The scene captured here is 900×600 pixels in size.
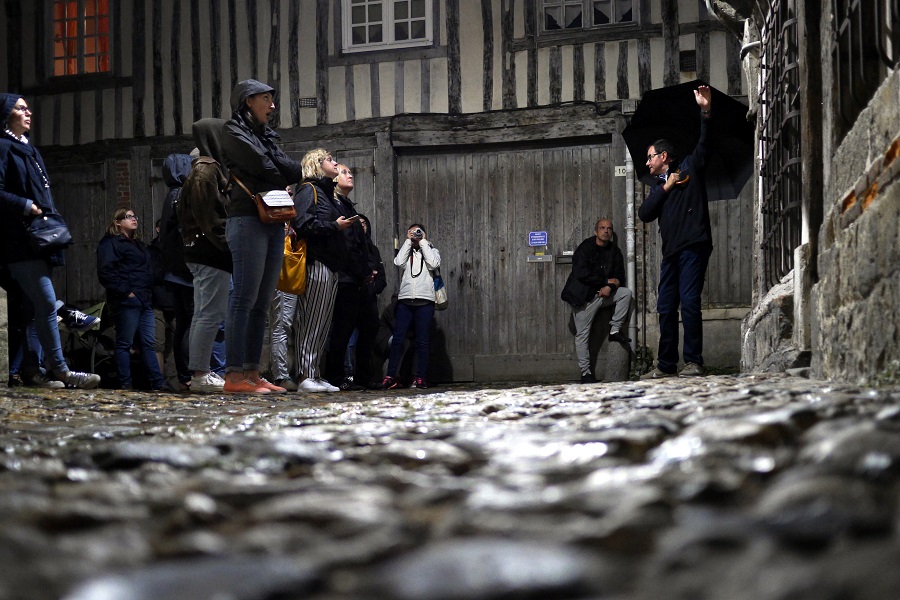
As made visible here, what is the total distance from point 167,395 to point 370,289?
299 centimetres

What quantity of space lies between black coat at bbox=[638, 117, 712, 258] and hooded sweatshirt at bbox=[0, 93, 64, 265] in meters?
3.80

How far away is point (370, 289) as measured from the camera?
864 centimetres

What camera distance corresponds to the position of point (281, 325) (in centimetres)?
786

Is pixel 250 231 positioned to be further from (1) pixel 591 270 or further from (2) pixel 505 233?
(2) pixel 505 233

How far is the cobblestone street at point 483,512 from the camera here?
106 cm

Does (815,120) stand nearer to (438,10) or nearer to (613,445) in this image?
(613,445)

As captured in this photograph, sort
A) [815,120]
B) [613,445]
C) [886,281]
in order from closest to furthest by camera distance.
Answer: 1. [613,445]
2. [886,281]
3. [815,120]

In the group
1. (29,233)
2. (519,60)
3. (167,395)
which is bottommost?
(167,395)

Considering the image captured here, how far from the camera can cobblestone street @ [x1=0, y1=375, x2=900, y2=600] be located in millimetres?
1057

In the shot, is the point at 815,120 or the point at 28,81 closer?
the point at 815,120

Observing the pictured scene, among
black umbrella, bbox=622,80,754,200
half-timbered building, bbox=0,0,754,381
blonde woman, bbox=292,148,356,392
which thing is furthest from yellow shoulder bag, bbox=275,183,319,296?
half-timbered building, bbox=0,0,754,381

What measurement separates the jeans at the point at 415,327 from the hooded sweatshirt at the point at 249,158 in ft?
13.6

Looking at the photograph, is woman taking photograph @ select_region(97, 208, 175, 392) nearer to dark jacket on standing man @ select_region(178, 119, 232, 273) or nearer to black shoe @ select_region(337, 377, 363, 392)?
black shoe @ select_region(337, 377, 363, 392)

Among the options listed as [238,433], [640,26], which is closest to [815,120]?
[238,433]
